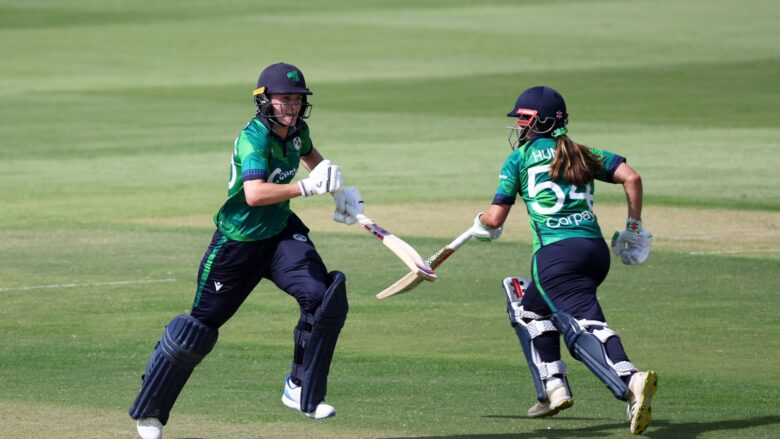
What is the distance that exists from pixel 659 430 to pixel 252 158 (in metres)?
2.65

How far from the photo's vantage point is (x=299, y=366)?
8617 millimetres

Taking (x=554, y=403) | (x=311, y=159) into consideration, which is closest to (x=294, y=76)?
(x=311, y=159)

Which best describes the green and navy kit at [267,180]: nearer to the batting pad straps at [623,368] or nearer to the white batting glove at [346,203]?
the white batting glove at [346,203]

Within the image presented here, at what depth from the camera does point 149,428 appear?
8281 millimetres

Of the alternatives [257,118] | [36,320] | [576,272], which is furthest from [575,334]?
[36,320]

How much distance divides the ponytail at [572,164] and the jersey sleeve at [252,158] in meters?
1.62

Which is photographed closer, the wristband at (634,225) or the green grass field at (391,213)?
the wristband at (634,225)

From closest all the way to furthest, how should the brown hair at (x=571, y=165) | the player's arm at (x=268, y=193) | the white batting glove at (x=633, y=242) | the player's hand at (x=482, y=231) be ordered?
the player's arm at (x=268, y=193), the brown hair at (x=571, y=165), the player's hand at (x=482, y=231), the white batting glove at (x=633, y=242)

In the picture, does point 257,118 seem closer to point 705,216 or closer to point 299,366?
point 299,366

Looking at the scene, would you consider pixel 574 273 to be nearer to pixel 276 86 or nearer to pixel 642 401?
pixel 642 401

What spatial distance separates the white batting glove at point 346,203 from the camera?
8566 millimetres

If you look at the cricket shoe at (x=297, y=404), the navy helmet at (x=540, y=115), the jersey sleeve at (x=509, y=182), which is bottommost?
the cricket shoe at (x=297, y=404)

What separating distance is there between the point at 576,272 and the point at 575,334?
1.26ft

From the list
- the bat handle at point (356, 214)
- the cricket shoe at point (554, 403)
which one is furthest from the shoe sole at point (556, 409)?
the bat handle at point (356, 214)
